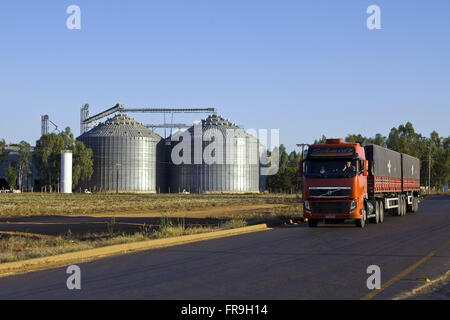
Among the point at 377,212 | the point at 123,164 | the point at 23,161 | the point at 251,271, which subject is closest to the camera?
the point at 251,271

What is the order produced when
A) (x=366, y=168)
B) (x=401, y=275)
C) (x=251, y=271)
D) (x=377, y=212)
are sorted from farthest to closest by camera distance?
(x=377, y=212) < (x=366, y=168) < (x=251, y=271) < (x=401, y=275)

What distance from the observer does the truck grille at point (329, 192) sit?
25.0 m

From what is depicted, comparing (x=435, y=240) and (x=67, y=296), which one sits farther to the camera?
(x=435, y=240)

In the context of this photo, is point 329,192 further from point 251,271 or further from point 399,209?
point 251,271

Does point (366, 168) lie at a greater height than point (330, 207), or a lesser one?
greater

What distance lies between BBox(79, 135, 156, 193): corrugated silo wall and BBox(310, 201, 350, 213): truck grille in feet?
290

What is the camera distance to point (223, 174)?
370 ft

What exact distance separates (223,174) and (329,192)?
3462 inches

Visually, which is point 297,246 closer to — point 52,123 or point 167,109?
point 167,109

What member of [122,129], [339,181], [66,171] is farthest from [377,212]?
[122,129]

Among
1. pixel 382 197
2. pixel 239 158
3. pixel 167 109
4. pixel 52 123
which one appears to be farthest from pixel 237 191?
pixel 382 197

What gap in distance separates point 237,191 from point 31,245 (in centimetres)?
9545
